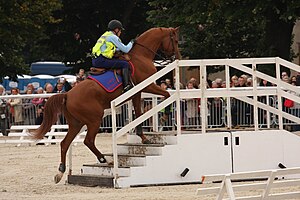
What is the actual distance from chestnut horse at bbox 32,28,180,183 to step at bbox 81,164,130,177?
27cm

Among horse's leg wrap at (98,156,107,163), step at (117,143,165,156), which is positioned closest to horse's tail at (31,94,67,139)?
horse's leg wrap at (98,156,107,163)

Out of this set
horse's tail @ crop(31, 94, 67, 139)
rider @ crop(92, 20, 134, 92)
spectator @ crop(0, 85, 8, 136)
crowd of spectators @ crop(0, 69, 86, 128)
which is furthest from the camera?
spectator @ crop(0, 85, 8, 136)

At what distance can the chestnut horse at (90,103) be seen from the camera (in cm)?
1923

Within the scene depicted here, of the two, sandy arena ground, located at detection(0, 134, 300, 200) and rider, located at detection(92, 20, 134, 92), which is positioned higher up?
rider, located at detection(92, 20, 134, 92)

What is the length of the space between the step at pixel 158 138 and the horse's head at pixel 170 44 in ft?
5.60

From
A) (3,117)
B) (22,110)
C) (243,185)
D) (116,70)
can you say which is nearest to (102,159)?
(116,70)

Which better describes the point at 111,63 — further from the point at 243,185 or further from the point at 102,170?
the point at 243,185

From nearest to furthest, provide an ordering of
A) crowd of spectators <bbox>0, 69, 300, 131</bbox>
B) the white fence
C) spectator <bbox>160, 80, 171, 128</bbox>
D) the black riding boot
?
the white fence, the black riding boot, spectator <bbox>160, 80, 171, 128</bbox>, crowd of spectators <bbox>0, 69, 300, 131</bbox>

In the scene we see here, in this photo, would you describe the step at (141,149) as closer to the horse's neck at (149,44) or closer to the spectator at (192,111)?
the horse's neck at (149,44)

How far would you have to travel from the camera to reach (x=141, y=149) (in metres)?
19.2

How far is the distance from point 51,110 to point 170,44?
A: 2.74 m

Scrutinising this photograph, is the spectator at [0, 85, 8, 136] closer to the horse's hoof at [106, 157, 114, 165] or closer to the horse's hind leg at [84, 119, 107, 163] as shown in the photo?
Result: the horse's hoof at [106, 157, 114, 165]

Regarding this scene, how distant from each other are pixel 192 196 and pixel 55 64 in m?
43.2

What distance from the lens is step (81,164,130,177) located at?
18.5 meters
